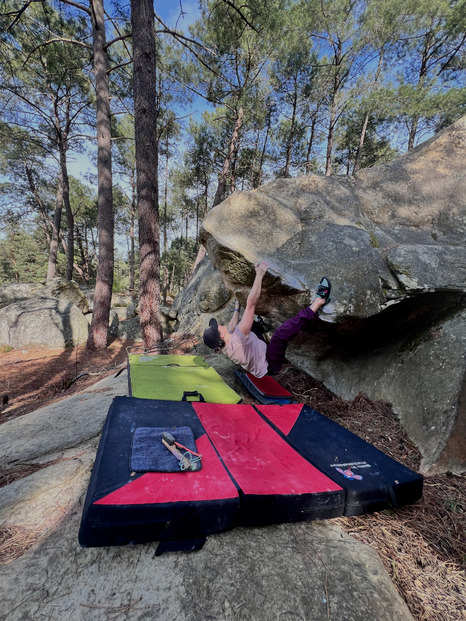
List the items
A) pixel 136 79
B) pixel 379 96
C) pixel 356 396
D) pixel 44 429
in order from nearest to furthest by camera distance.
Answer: pixel 44 429 < pixel 356 396 < pixel 136 79 < pixel 379 96

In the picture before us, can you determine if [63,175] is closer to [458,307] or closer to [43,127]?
[43,127]

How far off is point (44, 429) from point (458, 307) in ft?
15.8

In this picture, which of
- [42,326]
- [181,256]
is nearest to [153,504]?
[42,326]

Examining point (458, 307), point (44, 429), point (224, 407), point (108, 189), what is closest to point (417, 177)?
point (458, 307)

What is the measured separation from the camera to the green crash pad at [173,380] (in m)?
3.06

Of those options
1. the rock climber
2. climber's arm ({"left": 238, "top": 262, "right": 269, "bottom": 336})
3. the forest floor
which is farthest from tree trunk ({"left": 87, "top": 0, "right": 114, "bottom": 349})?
climber's arm ({"left": 238, "top": 262, "right": 269, "bottom": 336})

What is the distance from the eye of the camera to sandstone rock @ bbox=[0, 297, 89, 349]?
811 centimetres

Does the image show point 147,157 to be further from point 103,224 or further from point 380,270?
point 380,270

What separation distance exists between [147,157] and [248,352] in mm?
4555

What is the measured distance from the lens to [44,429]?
2982mm

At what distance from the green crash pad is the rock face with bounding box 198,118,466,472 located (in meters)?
1.33

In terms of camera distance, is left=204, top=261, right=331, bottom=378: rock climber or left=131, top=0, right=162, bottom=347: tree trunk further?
left=131, top=0, right=162, bottom=347: tree trunk

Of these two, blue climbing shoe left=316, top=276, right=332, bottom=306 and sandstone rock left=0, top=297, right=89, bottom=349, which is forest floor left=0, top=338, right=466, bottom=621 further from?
sandstone rock left=0, top=297, right=89, bottom=349

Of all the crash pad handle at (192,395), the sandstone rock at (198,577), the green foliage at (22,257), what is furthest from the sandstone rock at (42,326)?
the green foliage at (22,257)
